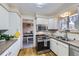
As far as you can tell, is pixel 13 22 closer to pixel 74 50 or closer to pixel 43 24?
pixel 43 24

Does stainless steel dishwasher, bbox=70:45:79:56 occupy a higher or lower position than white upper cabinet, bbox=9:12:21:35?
lower

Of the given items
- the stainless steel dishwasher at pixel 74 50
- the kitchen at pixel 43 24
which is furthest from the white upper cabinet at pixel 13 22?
the stainless steel dishwasher at pixel 74 50

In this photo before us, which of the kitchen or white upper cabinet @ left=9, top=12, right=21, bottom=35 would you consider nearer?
the kitchen

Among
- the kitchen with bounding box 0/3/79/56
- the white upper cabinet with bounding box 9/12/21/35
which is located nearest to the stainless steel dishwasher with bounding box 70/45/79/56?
the kitchen with bounding box 0/3/79/56

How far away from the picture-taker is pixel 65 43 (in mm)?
1851

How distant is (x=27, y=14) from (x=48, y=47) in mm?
1247

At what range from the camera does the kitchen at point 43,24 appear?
167cm

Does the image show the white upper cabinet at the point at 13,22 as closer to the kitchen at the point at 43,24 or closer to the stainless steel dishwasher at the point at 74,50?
the kitchen at the point at 43,24

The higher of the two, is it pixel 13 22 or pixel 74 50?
pixel 13 22

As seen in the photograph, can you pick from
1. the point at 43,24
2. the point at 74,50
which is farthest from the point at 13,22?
the point at 74,50

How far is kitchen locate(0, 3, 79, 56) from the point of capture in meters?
1.67

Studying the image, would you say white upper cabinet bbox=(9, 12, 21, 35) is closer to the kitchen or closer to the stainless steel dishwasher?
the kitchen

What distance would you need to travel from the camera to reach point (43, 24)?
2320mm

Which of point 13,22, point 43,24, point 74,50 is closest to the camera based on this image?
point 74,50
